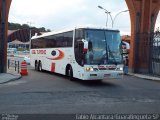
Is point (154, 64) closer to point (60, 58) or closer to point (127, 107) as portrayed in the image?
point (60, 58)

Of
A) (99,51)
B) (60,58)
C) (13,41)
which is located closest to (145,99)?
(99,51)

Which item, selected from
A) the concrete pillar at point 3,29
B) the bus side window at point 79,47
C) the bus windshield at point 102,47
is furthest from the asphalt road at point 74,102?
the concrete pillar at point 3,29

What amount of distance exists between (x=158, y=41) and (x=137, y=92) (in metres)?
10.2

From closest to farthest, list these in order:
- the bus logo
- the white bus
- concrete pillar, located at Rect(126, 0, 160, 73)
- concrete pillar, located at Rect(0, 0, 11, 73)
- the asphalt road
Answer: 1. the asphalt road
2. the white bus
3. the bus logo
4. concrete pillar, located at Rect(0, 0, 11, 73)
5. concrete pillar, located at Rect(126, 0, 160, 73)

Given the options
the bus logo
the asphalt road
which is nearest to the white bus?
the bus logo

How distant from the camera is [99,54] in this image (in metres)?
16.5

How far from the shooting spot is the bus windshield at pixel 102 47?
1642 centimetres

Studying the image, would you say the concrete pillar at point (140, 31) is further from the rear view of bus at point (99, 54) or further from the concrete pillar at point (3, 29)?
the concrete pillar at point (3, 29)

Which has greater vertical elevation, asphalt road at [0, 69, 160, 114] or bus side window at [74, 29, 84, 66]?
bus side window at [74, 29, 84, 66]

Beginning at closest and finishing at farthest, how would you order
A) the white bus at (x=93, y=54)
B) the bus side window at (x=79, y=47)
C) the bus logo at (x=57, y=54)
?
the white bus at (x=93, y=54) < the bus side window at (x=79, y=47) < the bus logo at (x=57, y=54)

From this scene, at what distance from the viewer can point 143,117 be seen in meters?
8.79

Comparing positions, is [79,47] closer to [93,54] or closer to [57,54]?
[93,54]

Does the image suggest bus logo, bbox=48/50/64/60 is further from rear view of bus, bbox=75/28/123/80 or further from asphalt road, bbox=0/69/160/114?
asphalt road, bbox=0/69/160/114

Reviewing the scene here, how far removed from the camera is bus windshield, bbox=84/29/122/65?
1642 cm
